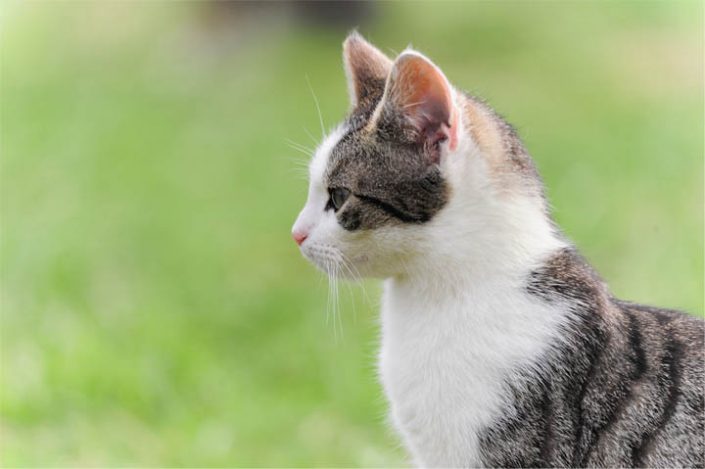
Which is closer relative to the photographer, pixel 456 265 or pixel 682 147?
pixel 456 265

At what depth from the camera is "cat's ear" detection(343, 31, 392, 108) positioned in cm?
290

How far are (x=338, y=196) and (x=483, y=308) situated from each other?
19.8 inches

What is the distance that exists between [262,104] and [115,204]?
2201 millimetres

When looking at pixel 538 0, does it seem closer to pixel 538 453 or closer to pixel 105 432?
pixel 105 432

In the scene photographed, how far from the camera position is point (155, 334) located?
5254 millimetres

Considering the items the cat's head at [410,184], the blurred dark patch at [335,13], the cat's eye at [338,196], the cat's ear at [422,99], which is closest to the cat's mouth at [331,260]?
the cat's head at [410,184]

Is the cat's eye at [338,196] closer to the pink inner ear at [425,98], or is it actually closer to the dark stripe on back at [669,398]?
the pink inner ear at [425,98]

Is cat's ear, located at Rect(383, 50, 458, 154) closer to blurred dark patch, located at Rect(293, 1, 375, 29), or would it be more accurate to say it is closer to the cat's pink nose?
the cat's pink nose

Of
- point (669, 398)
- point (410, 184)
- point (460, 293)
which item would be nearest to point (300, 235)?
point (410, 184)

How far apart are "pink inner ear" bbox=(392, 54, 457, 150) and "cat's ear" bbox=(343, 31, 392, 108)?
32 cm

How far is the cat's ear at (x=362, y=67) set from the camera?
290cm

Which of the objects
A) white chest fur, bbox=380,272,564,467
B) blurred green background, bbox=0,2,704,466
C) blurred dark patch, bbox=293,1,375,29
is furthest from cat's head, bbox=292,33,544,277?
blurred dark patch, bbox=293,1,375,29

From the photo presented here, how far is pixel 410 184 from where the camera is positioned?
8.54 ft

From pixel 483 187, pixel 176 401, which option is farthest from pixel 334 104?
pixel 483 187
